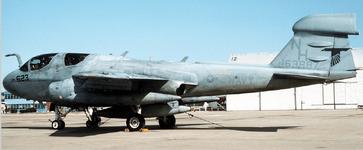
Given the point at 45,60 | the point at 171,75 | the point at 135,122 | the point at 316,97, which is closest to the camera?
the point at 135,122

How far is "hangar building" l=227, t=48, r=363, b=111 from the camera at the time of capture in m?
47.6

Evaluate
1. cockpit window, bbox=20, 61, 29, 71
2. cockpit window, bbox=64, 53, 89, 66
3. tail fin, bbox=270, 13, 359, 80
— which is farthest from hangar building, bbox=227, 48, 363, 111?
cockpit window, bbox=20, 61, 29, 71

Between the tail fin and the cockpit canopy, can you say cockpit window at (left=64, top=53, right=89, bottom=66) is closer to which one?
the cockpit canopy

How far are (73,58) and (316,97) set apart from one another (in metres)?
43.3

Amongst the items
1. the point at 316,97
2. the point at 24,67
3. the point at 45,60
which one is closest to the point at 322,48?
the point at 45,60

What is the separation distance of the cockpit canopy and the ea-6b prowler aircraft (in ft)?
0.14

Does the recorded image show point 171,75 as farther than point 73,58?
No

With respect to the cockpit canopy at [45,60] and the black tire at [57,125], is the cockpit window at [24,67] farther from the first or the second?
the black tire at [57,125]

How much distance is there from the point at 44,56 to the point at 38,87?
1.44 metres

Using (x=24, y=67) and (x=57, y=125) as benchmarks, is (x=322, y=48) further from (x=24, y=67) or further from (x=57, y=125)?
(x=24, y=67)

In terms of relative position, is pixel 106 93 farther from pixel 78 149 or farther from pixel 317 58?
pixel 317 58

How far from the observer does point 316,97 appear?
161 feet

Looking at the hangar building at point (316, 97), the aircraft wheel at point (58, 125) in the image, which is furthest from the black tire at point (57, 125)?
the hangar building at point (316, 97)

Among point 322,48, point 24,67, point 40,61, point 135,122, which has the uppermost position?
point 322,48
